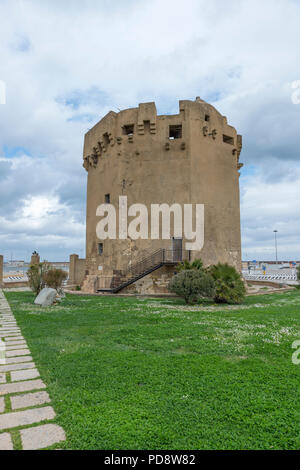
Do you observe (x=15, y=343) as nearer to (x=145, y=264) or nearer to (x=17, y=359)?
(x=17, y=359)

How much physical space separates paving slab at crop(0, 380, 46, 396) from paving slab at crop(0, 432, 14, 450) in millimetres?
1023

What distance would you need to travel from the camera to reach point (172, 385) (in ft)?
12.0

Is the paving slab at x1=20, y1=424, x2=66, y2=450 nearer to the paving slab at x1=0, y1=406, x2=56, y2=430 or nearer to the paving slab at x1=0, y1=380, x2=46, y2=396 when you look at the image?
the paving slab at x1=0, y1=406, x2=56, y2=430

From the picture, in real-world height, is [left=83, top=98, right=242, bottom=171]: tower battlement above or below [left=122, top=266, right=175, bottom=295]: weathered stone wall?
above

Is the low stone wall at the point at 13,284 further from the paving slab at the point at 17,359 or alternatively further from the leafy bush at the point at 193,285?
the paving slab at the point at 17,359

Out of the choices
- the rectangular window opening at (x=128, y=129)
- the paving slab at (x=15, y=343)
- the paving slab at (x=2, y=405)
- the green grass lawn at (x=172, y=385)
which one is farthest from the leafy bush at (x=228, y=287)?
the rectangular window opening at (x=128, y=129)

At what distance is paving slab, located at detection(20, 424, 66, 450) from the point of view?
2486 mm

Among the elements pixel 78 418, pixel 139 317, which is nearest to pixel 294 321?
pixel 139 317

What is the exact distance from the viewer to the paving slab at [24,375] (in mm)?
4059

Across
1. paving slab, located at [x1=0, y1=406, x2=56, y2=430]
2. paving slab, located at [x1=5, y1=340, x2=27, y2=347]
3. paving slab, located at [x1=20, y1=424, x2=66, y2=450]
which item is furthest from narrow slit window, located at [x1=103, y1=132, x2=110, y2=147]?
paving slab, located at [x1=20, y1=424, x2=66, y2=450]

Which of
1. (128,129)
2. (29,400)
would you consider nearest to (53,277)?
(29,400)

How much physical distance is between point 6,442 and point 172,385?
6.21ft

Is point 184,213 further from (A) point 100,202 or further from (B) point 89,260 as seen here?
(B) point 89,260

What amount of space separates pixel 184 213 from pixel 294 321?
38.2 ft
